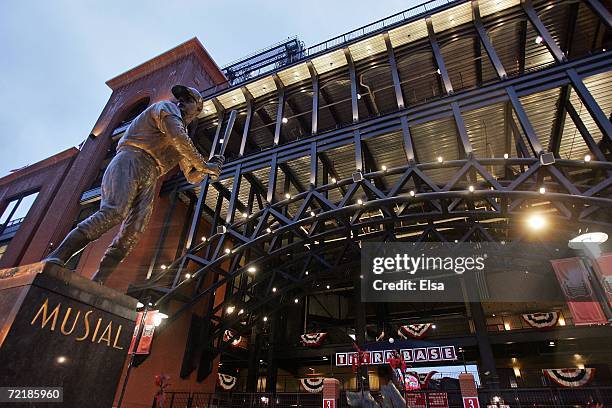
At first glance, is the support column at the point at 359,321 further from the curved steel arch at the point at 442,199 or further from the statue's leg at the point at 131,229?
the statue's leg at the point at 131,229

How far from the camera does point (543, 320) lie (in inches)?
674

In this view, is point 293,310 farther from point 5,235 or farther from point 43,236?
point 5,235

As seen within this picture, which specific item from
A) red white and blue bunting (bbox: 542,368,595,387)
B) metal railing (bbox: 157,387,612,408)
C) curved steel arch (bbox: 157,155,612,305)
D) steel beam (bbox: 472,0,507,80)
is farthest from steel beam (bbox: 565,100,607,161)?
red white and blue bunting (bbox: 542,368,595,387)

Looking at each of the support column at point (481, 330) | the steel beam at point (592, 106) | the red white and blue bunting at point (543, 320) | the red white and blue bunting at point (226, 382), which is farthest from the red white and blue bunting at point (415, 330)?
the steel beam at point (592, 106)

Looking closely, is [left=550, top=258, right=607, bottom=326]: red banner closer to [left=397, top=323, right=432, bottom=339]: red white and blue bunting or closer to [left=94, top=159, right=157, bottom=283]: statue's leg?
[left=397, top=323, right=432, bottom=339]: red white and blue bunting

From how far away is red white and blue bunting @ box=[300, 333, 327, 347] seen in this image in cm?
2042

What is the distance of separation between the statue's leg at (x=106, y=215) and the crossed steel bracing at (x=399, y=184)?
26.7ft

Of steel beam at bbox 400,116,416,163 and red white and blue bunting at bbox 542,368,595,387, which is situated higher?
steel beam at bbox 400,116,416,163

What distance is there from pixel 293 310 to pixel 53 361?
2166 centimetres

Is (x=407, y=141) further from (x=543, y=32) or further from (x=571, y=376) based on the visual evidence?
(x=571, y=376)

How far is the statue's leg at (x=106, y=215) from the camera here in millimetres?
3318

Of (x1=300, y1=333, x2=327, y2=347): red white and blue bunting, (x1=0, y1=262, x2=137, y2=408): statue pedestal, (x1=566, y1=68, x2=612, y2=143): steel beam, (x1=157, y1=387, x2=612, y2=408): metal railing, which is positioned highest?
(x1=566, y1=68, x2=612, y2=143): steel beam

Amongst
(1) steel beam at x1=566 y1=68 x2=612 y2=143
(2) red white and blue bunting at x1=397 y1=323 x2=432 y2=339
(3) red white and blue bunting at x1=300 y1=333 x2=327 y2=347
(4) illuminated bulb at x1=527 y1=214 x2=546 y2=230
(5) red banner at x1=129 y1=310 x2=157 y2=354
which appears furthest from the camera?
(3) red white and blue bunting at x1=300 y1=333 x2=327 y2=347

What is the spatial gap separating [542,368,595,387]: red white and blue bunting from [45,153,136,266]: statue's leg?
817 inches
